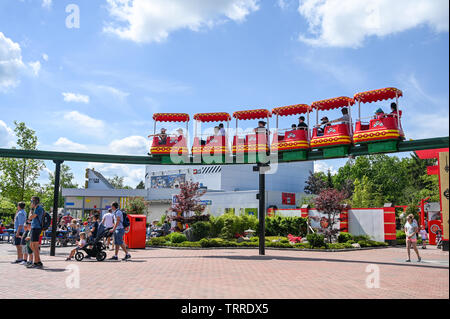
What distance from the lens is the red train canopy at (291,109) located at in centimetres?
1388

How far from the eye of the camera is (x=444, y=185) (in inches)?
89.0

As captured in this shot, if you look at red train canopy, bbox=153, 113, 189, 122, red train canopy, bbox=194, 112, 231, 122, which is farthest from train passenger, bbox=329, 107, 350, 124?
red train canopy, bbox=153, 113, 189, 122

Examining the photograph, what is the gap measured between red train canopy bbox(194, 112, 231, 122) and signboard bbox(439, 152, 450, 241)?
13.0 metres

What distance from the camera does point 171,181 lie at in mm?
60188

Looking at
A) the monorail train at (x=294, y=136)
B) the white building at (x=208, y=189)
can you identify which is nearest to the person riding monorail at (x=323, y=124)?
the monorail train at (x=294, y=136)

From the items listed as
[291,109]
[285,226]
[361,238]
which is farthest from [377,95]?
[285,226]

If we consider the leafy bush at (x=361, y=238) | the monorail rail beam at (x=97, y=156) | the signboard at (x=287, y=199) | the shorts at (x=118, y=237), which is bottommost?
the leafy bush at (x=361, y=238)

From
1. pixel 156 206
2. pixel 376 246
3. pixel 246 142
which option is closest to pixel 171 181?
pixel 156 206

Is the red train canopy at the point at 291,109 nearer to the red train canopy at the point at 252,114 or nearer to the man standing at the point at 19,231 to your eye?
the red train canopy at the point at 252,114

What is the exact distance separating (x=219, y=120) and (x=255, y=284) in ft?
28.8

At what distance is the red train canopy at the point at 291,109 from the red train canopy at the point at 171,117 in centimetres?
387
